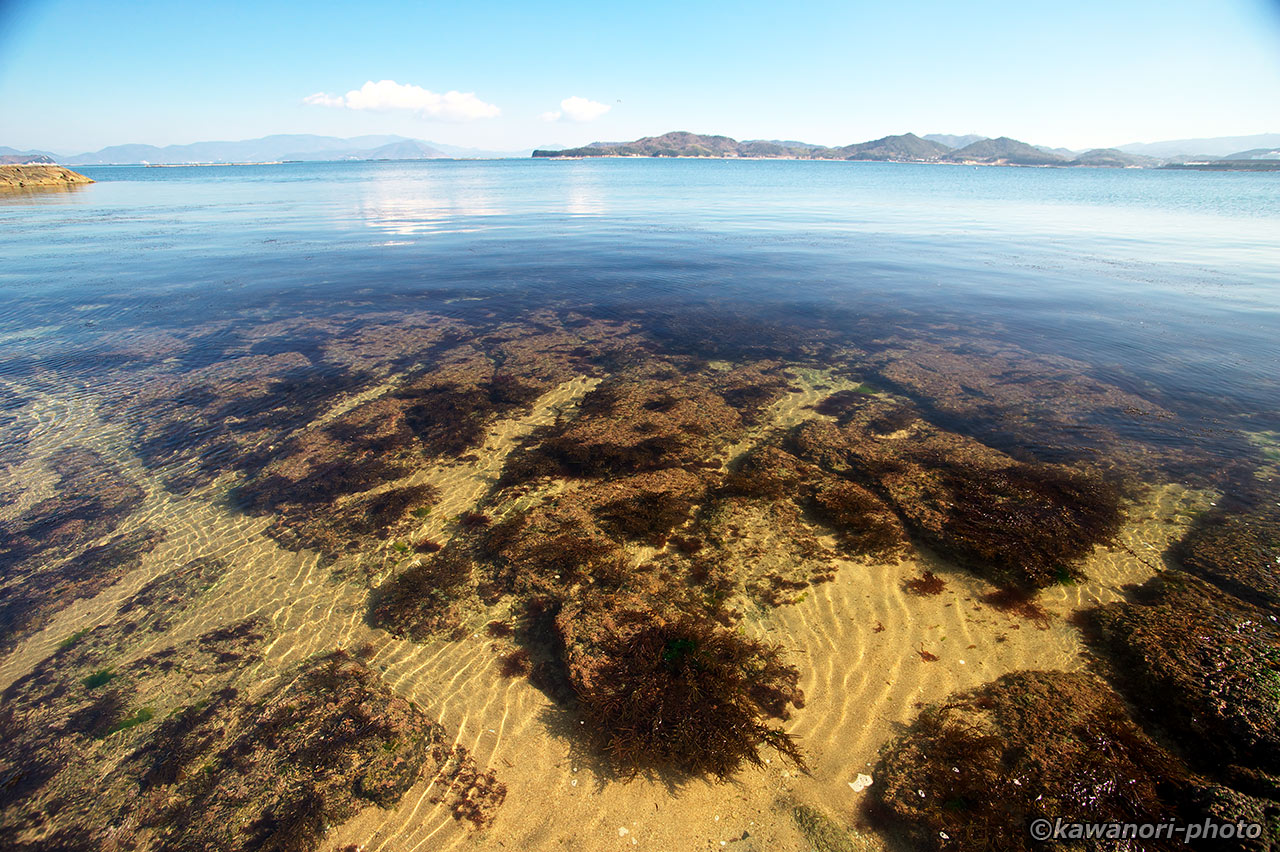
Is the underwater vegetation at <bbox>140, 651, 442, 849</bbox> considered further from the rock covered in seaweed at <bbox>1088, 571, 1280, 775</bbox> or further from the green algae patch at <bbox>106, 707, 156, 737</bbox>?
the rock covered in seaweed at <bbox>1088, 571, 1280, 775</bbox>

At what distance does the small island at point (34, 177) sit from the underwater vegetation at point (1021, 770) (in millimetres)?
104724

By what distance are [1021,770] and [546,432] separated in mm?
7573

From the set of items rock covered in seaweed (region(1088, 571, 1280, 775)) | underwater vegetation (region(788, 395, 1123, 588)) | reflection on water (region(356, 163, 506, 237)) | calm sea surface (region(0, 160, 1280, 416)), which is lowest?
rock covered in seaweed (region(1088, 571, 1280, 775))

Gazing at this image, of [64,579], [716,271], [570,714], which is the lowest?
[570,714]

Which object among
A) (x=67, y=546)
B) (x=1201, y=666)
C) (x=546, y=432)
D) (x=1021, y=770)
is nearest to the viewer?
(x=1021, y=770)

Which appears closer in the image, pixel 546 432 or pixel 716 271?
pixel 546 432

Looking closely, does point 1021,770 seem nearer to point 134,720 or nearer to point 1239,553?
Answer: point 1239,553

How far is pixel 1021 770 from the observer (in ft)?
12.7

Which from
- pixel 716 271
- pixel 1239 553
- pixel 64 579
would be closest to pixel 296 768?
pixel 64 579

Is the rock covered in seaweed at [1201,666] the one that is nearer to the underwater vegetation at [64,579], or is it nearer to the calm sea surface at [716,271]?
the calm sea surface at [716,271]

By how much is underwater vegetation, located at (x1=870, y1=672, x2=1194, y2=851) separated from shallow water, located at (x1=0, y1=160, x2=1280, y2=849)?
10.0 inches

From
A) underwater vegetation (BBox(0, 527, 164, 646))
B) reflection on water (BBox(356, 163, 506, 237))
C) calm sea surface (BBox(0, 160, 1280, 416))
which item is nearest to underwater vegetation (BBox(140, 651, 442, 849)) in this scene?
underwater vegetation (BBox(0, 527, 164, 646))

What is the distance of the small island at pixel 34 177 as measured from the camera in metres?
64.6

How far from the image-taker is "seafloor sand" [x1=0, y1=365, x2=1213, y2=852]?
12.6 feet
